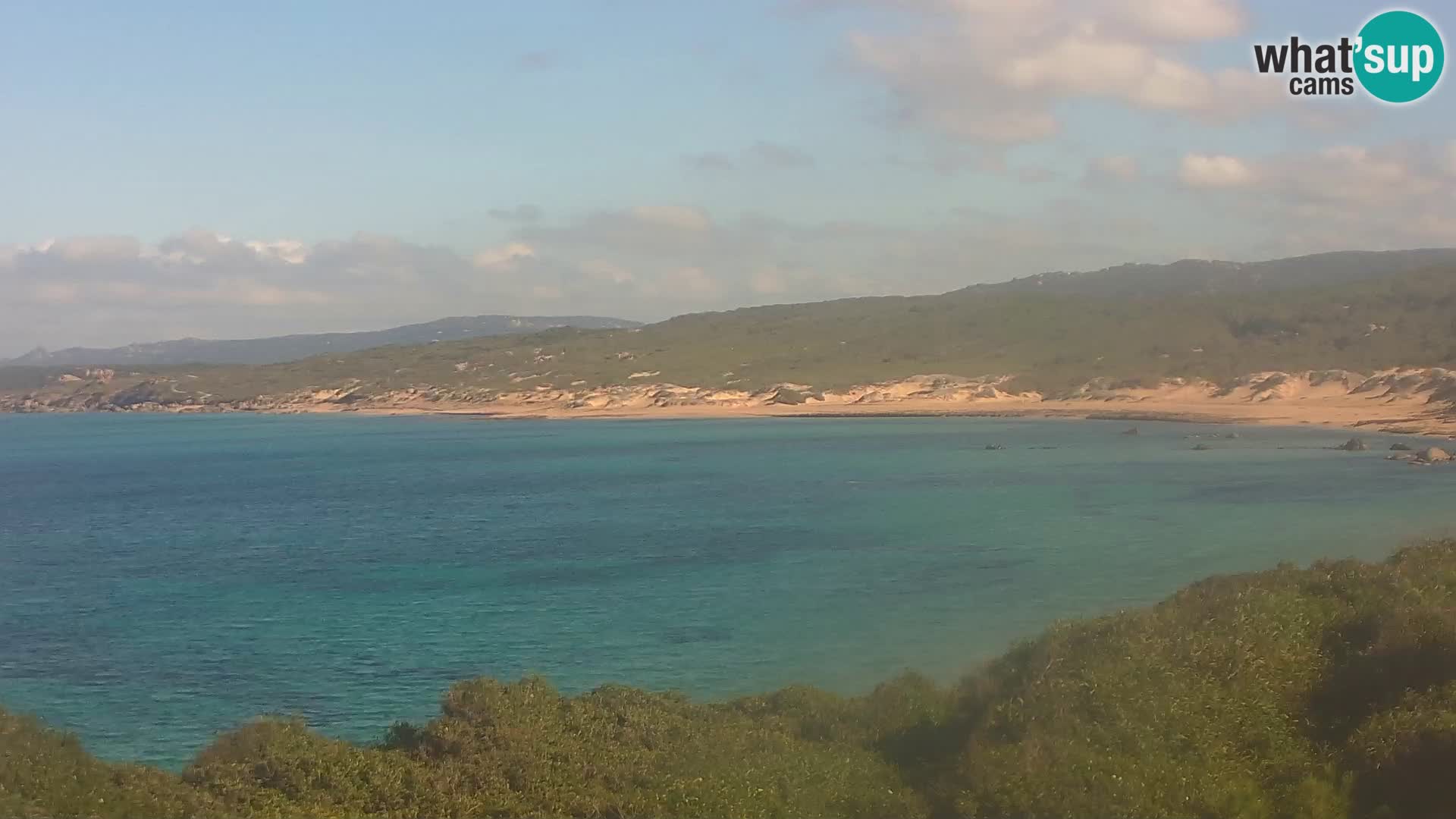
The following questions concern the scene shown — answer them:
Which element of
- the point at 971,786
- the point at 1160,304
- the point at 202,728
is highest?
the point at 1160,304

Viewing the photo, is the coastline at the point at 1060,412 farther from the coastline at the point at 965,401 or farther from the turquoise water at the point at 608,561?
the turquoise water at the point at 608,561

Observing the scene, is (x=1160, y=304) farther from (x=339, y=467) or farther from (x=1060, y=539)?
(x=1060, y=539)

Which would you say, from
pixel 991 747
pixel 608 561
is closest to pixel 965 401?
pixel 608 561

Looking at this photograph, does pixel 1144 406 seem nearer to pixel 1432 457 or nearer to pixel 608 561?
pixel 1432 457

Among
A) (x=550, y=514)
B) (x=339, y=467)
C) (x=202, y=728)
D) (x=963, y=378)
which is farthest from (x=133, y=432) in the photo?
(x=202, y=728)

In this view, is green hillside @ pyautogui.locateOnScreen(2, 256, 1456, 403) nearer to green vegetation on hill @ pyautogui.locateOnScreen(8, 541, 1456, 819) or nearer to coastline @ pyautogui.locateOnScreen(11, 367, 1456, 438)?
coastline @ pyautogui.locateOnScreen(11, 367, 1456, 438)

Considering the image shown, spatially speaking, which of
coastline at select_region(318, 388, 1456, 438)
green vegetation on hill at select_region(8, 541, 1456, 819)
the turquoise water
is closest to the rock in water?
the turquoise water
